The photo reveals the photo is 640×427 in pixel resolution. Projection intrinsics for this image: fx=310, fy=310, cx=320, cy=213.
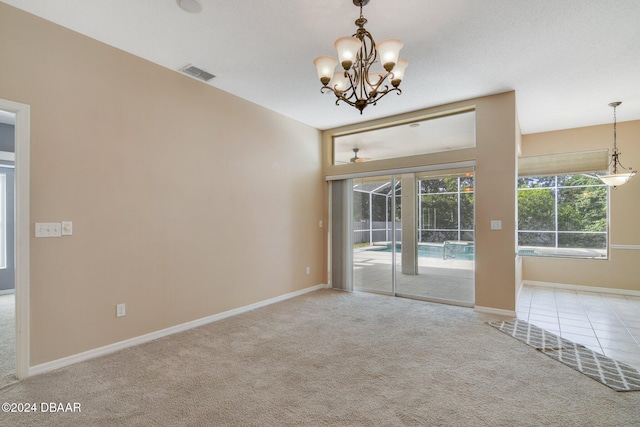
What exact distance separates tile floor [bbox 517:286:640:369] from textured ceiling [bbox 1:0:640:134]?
2.97 metres

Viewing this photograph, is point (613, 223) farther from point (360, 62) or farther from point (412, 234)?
point (360, 62)

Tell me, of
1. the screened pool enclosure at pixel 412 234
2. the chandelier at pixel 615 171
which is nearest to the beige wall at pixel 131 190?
the screened pool enclosure at pixel 412 234

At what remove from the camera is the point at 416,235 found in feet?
16.6

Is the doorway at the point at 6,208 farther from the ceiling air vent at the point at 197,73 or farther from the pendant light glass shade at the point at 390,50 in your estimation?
the pendant light glass shade at the point at 390,50

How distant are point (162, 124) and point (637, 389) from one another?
4891 millimetres

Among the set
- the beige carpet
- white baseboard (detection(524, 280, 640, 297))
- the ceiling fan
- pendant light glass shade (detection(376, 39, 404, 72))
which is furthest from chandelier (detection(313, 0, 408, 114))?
white baseboard (detection(524, 280, 640, 297))

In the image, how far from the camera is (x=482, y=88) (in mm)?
4027

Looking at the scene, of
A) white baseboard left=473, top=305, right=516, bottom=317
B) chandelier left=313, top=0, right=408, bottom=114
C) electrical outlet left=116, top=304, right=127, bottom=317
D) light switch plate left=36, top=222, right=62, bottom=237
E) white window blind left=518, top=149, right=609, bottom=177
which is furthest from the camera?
white window blind left=518, top=149, right=609, bottom=177

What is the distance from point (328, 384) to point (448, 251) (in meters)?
3.13

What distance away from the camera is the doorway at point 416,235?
466 centimetres

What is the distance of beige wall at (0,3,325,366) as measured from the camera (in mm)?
2617

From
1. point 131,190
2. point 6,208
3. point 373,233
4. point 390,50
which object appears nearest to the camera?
point 390,50

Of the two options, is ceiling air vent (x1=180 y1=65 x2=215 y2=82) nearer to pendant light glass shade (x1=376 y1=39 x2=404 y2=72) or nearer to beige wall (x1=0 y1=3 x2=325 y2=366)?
beige wall (x1=0 y1=3 x2=325 y2=366)

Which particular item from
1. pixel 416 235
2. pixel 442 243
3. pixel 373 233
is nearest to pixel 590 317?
pixel 442 243
